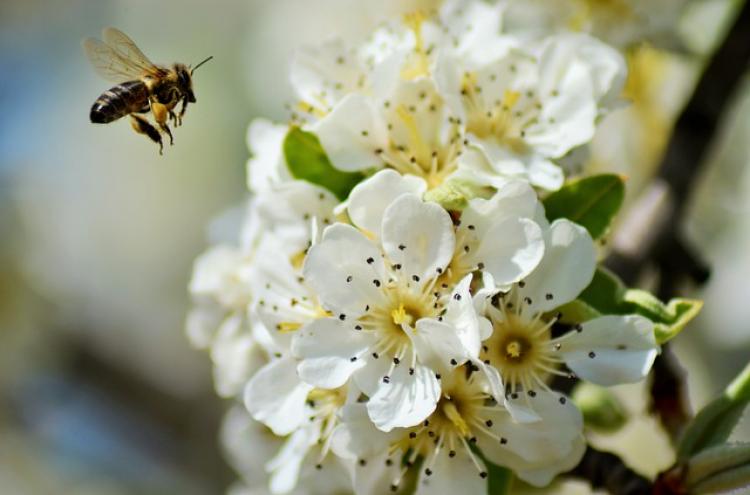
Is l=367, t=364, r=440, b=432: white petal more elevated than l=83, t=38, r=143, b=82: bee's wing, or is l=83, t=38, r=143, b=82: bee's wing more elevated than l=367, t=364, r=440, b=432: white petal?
l=83, t=38, r=143, b=82: bee's wing

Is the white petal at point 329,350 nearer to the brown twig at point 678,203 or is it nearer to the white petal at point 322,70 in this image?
the white petal at point 322,70

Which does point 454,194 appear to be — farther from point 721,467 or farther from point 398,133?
point 721,467

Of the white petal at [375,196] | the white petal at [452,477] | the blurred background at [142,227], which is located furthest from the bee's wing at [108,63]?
the blurred background at [142,227]

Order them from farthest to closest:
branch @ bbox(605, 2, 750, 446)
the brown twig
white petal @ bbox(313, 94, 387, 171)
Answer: branch @ bbox(605, 2, 750, 446) < the brown twig < white petal @ bbox(313, 94, 387, 171)

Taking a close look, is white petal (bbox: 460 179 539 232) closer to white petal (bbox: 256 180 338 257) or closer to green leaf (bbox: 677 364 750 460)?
white petal (bbox: 256 180 338 257)

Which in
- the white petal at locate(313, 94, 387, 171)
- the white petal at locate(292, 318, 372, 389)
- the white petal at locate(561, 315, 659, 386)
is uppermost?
the white petal at locate(313, 94, 387, 171)

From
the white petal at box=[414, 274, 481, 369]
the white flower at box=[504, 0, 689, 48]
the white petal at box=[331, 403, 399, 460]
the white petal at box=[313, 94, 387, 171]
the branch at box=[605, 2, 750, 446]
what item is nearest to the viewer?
the white petal at box=[414, 274, 481, 369]

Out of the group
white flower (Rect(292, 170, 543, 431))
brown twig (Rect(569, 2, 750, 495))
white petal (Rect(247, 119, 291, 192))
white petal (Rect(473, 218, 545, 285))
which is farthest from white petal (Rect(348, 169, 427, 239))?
brown twig (Rect(569, 2, 750, 495))
